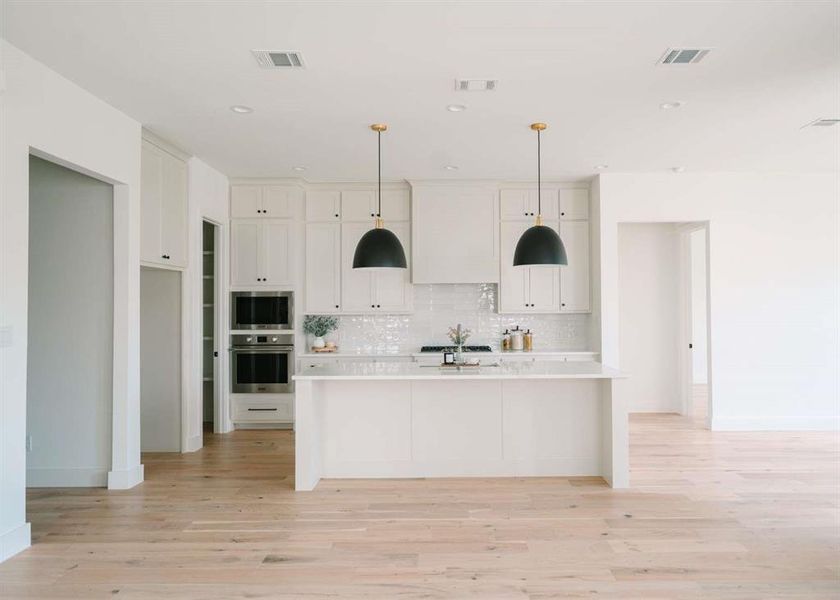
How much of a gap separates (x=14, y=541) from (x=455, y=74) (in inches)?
140

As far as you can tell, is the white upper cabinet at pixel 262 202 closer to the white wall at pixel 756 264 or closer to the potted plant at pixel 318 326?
the potted plant at pixel 318 326

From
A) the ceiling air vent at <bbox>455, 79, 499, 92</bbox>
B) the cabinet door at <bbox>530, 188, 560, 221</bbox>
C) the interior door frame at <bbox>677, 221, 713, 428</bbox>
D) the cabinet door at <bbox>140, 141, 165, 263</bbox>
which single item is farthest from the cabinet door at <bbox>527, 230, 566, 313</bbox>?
the cabinet door at <bbox>140, 141, 165, 263</bbox>

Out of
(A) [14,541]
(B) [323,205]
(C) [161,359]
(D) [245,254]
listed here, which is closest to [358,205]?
(B) [323,205]

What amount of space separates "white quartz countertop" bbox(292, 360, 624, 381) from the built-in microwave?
6.82 feet

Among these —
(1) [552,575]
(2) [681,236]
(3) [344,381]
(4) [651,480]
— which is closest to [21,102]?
(3) [344,381]

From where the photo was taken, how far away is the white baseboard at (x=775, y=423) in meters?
6.45

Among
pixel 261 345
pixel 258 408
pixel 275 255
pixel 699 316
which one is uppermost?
pixel 275 255

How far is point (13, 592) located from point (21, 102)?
250 centimetres

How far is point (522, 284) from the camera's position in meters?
6.93

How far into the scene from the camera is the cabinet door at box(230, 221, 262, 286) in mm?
6719

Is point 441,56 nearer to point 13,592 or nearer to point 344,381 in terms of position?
point 344,381

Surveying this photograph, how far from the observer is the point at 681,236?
7527mm

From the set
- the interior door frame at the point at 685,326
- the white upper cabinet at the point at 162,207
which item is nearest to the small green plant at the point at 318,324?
the white upper cabinet at the point at 162,207

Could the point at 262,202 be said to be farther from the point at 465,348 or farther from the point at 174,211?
the point at 465,348
